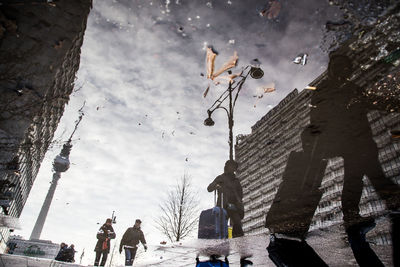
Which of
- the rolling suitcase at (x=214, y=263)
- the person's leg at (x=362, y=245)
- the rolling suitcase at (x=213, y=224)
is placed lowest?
the rolling suitcase at (x=214, y=263)

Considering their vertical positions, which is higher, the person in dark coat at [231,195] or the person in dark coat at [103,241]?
the person in dark coat at [231,195]

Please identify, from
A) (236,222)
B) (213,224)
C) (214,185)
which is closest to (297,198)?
(213,224)

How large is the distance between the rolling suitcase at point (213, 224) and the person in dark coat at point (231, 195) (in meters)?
1.24

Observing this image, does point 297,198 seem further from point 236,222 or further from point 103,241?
Answer: point 103,241

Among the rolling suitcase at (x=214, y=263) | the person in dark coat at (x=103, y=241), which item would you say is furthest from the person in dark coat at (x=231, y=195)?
the person in dark coat at (x=103, y=241)

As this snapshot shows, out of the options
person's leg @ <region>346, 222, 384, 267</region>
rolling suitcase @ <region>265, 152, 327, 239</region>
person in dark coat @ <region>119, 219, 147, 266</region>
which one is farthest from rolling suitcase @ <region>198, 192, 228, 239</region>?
person in dark coat @ <region>119, 219, 147, 266</region>

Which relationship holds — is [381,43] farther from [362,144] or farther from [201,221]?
[201,221]

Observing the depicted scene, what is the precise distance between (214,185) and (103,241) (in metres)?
6.40

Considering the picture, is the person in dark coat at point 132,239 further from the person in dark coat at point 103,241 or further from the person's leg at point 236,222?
the person's leg at point 236,222

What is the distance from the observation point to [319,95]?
9.43 ft

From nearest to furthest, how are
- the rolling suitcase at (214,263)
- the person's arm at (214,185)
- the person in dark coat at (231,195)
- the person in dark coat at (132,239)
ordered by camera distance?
the rolling suitcase at (214,263) → the person in dark coat at (231,195) → the person's arm at (214,185) → the person in dark coat at (132,239)

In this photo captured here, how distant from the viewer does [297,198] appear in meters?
2.57

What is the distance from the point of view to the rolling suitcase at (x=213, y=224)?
3105 mm

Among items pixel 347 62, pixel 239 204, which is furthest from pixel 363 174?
pixel 239 204
